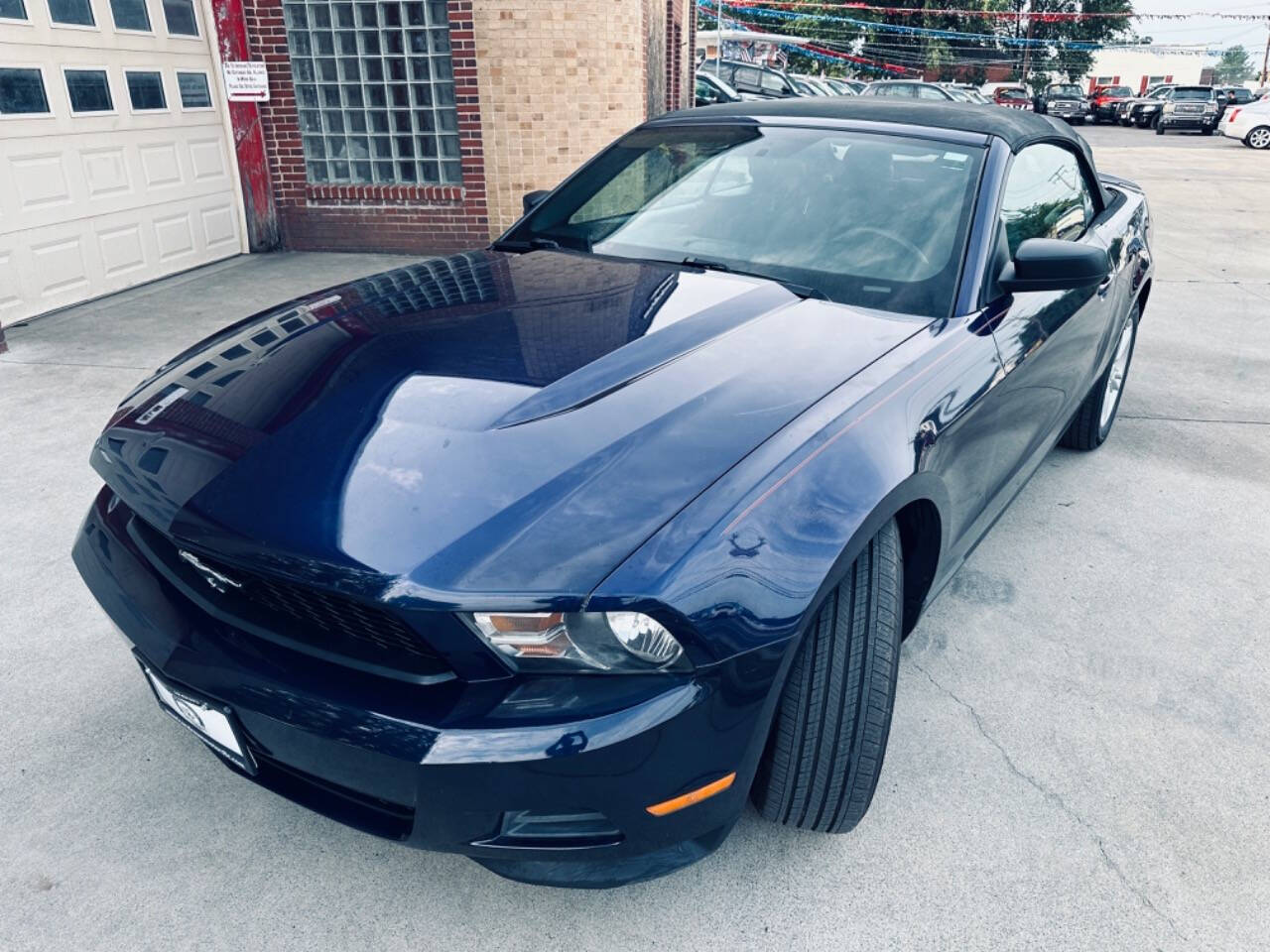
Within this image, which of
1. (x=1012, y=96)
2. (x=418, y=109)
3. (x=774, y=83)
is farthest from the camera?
(x=1012, y=96)

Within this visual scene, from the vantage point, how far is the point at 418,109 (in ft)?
25.7

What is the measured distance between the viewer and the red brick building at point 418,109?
7.57 metres

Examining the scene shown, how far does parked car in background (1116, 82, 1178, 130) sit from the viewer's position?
3288 cm

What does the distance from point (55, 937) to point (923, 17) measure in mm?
48394

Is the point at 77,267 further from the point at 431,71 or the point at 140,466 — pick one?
the point at 140,466

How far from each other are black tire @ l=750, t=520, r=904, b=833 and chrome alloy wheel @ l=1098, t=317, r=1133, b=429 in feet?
8.73

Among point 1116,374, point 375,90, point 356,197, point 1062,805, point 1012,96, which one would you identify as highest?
point 375,90

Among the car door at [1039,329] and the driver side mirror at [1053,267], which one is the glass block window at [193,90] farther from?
the driver side mirror at [1053,267]

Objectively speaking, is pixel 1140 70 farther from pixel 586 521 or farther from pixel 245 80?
pixel 586 521

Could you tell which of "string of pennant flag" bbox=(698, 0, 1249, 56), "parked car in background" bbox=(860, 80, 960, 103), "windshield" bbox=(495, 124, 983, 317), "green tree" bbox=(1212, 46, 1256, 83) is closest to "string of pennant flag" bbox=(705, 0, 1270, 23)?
"string of pennant flag" bbox=(698, 0, 1249, 56)

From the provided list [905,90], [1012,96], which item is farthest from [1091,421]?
[1012,96]

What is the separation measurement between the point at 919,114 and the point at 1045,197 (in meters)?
0.54

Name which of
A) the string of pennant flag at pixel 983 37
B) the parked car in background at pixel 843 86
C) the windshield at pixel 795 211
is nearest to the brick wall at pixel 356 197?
the windshield at pixel 795 211

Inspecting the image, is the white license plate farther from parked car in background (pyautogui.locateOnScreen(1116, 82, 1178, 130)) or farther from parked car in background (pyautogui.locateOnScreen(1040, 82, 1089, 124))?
parked car in background (pyautogui.locateOnScreen(1040, 82, 1089, 124))
